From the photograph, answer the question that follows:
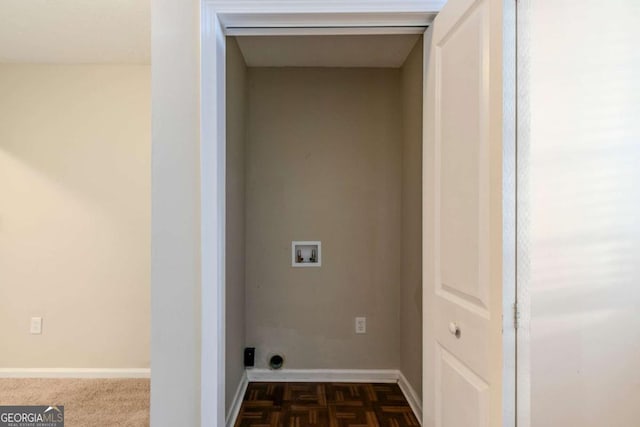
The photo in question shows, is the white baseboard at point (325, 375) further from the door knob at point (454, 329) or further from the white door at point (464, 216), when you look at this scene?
the door knob at point (454, 329)

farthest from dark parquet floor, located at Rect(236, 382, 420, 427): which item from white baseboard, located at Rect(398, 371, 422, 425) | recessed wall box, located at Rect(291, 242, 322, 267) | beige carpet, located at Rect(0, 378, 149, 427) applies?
recessed wall box, located at Rect(291, 242, 322, 267)

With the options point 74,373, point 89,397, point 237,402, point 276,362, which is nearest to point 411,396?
point 276,362

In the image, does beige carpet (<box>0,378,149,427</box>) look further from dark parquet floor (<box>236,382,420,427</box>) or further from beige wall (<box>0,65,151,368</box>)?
dark parquet floor (<box>236,382,420,427</box>)

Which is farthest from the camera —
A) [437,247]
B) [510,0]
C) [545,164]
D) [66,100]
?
[66,100]

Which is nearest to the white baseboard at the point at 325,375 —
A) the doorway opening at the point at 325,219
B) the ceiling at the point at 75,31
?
the doorway opening at the point at 325,219

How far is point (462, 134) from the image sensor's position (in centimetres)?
122

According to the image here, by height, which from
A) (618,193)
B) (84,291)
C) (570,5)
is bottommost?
(84,291)

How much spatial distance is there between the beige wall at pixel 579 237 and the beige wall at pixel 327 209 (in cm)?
163

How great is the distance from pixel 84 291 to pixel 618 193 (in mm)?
3341

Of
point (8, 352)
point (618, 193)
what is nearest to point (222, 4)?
point (618, 193)

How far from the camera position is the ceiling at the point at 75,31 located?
2076 millimetres

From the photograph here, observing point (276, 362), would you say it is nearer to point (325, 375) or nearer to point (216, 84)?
point (325, 375)

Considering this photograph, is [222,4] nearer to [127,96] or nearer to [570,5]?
[570,5]

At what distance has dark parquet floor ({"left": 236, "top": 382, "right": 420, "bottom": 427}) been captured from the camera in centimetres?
226
